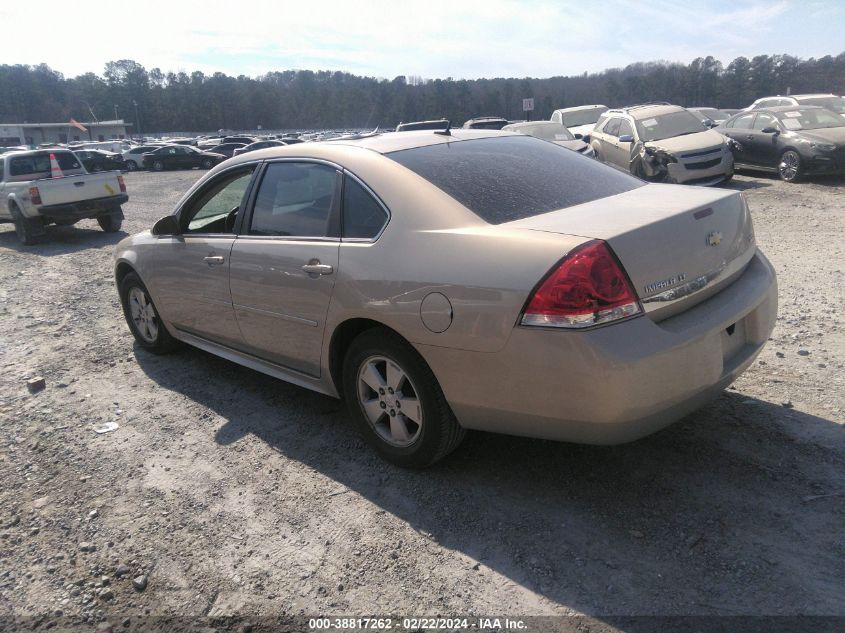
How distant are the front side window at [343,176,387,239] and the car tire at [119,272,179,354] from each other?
7.96 ft

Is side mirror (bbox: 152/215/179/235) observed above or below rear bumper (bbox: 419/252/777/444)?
above

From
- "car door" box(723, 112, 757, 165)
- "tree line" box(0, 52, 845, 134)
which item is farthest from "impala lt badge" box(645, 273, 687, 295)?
"tree line" box(0, 52, 845, 134)

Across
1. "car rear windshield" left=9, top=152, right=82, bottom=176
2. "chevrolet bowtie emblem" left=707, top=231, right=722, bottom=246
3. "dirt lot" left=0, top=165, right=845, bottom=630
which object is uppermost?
"chevrolet bowtie emblem" left=707, top=231, right=722, bottom=246

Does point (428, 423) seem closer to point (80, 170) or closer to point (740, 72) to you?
point (80, 170)

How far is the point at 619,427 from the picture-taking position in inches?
103

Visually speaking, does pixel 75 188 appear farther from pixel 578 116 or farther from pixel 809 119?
pixel 578 116

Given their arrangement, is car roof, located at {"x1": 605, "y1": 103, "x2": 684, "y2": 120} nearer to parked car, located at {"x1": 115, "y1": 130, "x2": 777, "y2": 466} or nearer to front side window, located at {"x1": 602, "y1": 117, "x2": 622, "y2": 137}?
front side window, located at {"x1": 602, "y1": 117, "x2": 622, "y2": 137}

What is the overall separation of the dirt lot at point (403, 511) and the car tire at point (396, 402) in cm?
16

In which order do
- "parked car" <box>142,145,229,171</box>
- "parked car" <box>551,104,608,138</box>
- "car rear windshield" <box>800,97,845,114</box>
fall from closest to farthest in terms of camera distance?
"car rear windshield" <box>800,97,845,114</box> → "parked car" <box>551,104,608,138</box> → "parked car" <box>142,145,229,171</box>

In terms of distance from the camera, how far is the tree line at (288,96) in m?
93.1

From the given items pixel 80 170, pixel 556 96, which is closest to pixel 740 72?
pixel 556 96

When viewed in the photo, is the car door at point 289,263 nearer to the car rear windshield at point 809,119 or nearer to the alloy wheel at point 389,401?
the alloy wheel at point 389,401

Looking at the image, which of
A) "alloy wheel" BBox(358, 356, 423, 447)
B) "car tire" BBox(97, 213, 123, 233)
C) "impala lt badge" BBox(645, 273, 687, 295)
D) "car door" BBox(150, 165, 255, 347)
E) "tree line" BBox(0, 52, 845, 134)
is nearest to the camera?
"impala lt badge" BBox(645, 273, 687, 295)

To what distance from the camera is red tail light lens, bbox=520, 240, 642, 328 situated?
2539 mm
